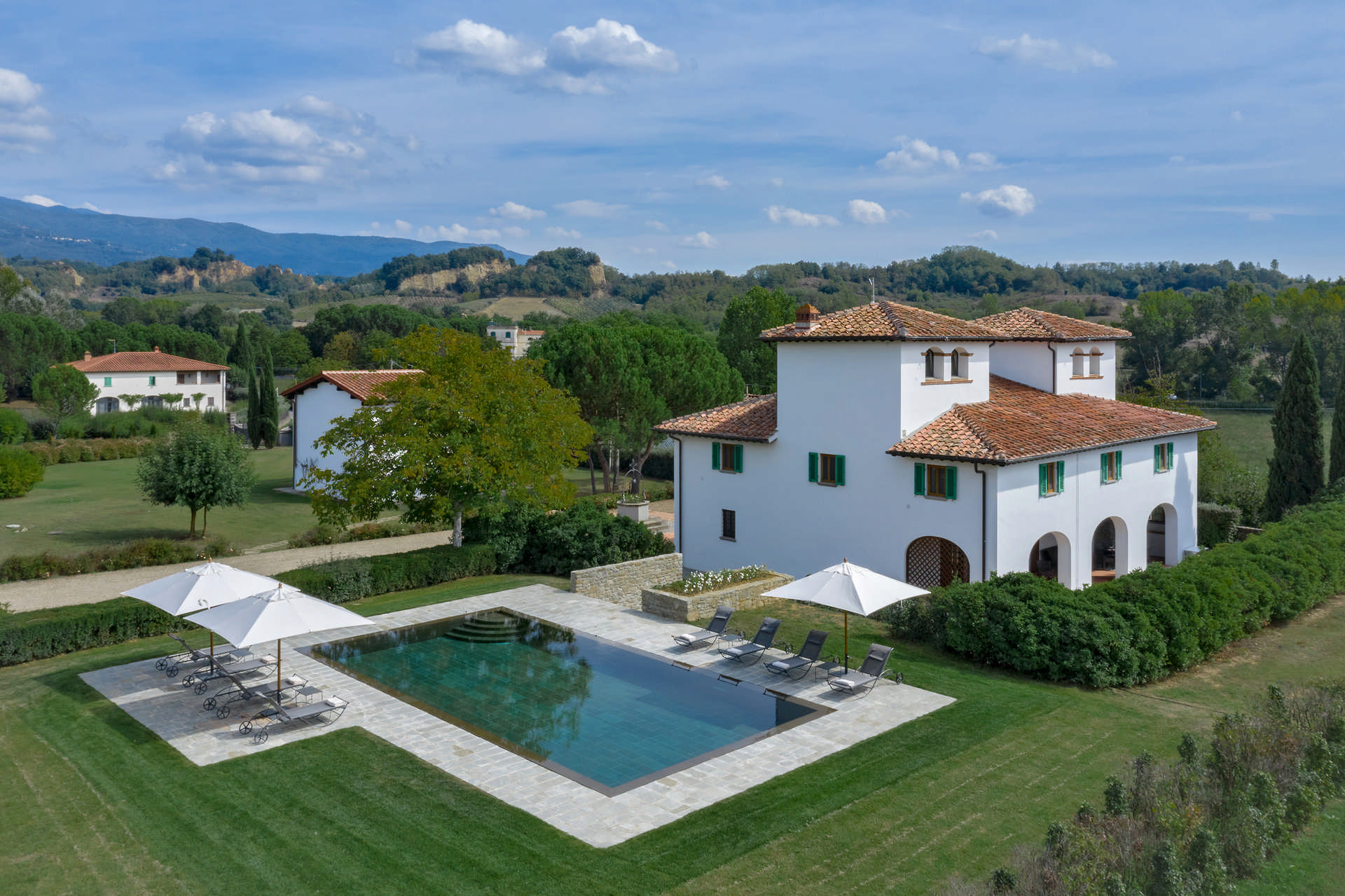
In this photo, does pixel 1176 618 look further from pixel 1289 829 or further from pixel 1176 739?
pixel 1289 829

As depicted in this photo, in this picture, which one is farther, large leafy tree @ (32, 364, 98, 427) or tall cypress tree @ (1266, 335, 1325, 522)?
large leafy tree @ (32, 364, 98, 427)

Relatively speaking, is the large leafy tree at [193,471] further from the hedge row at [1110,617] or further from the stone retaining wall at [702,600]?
the hedge row at [1110,617]

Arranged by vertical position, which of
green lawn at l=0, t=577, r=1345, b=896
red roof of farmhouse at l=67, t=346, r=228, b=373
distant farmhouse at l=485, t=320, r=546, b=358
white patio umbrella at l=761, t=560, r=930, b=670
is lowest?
green lawn at l=0, t=577, r=1345, b=896

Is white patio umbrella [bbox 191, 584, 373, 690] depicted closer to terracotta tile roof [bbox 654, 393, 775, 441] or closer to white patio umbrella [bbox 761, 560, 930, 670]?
white patio umbrella [bbox 761, 560, 930, 670]

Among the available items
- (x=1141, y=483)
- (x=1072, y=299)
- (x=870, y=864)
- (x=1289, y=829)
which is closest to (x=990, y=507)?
(x=1141, y=483)

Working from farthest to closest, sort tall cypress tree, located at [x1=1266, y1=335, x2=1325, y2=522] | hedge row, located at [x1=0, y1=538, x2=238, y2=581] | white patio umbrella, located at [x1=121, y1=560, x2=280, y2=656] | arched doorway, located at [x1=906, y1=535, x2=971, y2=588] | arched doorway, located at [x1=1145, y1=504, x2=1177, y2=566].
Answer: tall cypress tree, located at [x1=1266, y1=335, x2=1325, y2=522]
arched doorway, located at [x1=1145, y1=504, x2=1177, y2=566]
hedge row, located at [x1=0, y1=538, x2=238, y2=581]
arched doorway, located at [x1=906, y1=535, x2=971, y2=588]
white patio umbrella, located at [x1=121, y1=560, x2=280, y2=656]

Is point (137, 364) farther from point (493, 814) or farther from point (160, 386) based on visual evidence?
point (493, 814)

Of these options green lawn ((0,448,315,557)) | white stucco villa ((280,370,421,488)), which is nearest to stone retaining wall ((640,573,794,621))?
green lawn ((0,448,315,557))
